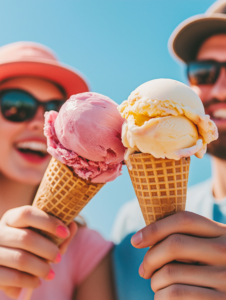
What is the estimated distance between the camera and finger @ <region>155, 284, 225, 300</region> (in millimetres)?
1090

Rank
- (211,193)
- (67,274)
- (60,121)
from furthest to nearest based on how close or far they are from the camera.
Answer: (211,193)
(67,274)
(60,121)

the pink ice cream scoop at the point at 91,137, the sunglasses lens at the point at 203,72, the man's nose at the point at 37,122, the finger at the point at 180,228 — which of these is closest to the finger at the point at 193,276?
the finger at the point at 180,228

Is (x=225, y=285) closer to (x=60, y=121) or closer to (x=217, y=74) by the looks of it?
(x=60, y=121)

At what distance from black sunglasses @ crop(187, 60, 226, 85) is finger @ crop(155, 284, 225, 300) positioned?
10.4ft

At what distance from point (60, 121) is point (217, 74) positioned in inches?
114

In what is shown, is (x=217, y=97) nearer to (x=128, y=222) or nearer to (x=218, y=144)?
(x=218, y=144)

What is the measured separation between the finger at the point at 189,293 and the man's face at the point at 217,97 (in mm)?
2598

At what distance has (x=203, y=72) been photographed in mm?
3617

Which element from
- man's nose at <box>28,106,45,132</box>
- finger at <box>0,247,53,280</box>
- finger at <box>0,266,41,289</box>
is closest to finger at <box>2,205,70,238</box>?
finger at <box>0,247,53,280</box>

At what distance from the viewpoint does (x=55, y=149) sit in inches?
61.9

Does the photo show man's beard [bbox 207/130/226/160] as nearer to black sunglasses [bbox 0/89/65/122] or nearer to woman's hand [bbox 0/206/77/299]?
black sunglasses [bbox 0/89/65/122]

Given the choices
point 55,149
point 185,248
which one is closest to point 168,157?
point 185,248

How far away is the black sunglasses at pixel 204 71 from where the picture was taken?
11.6 ft

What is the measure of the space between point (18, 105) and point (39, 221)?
1.61m
